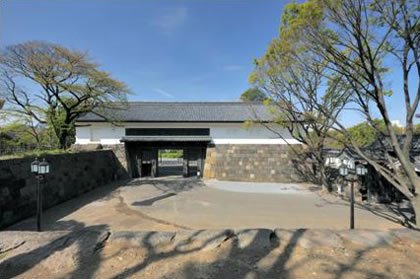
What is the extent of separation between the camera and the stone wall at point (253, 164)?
14414 millimetres

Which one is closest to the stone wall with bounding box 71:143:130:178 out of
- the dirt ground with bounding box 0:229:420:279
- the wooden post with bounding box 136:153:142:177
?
the wooden post with bounding box 136:153:142:177

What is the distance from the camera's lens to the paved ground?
6.35m

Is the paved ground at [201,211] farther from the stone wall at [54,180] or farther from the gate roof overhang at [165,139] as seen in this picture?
the gate roof overhang at [165,139]

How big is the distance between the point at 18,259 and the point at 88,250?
86 centimetres

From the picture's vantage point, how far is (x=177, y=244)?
3371 mm

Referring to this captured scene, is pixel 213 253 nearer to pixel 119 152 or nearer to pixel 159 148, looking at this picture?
pixel 159 148

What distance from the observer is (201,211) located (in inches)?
303

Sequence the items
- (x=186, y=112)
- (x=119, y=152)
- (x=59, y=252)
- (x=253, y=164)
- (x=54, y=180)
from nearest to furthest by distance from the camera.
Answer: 1. (x=59, y=252)
2. (x=54, y=180)
3. (x=119, y=152)
4. (x=253, y=164)
5. (x=186, y=112)

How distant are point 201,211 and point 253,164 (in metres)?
7.81

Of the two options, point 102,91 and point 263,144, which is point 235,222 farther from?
point 102,91

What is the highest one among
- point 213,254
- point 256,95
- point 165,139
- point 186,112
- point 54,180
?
point 256,95

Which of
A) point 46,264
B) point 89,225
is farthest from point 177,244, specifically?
point 89,225

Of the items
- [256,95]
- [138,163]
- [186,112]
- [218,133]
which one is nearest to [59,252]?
[138,163]

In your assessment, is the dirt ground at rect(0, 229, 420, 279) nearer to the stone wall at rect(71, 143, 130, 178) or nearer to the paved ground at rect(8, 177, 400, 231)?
the paved ground at rect(8, 177, 400, 231)
